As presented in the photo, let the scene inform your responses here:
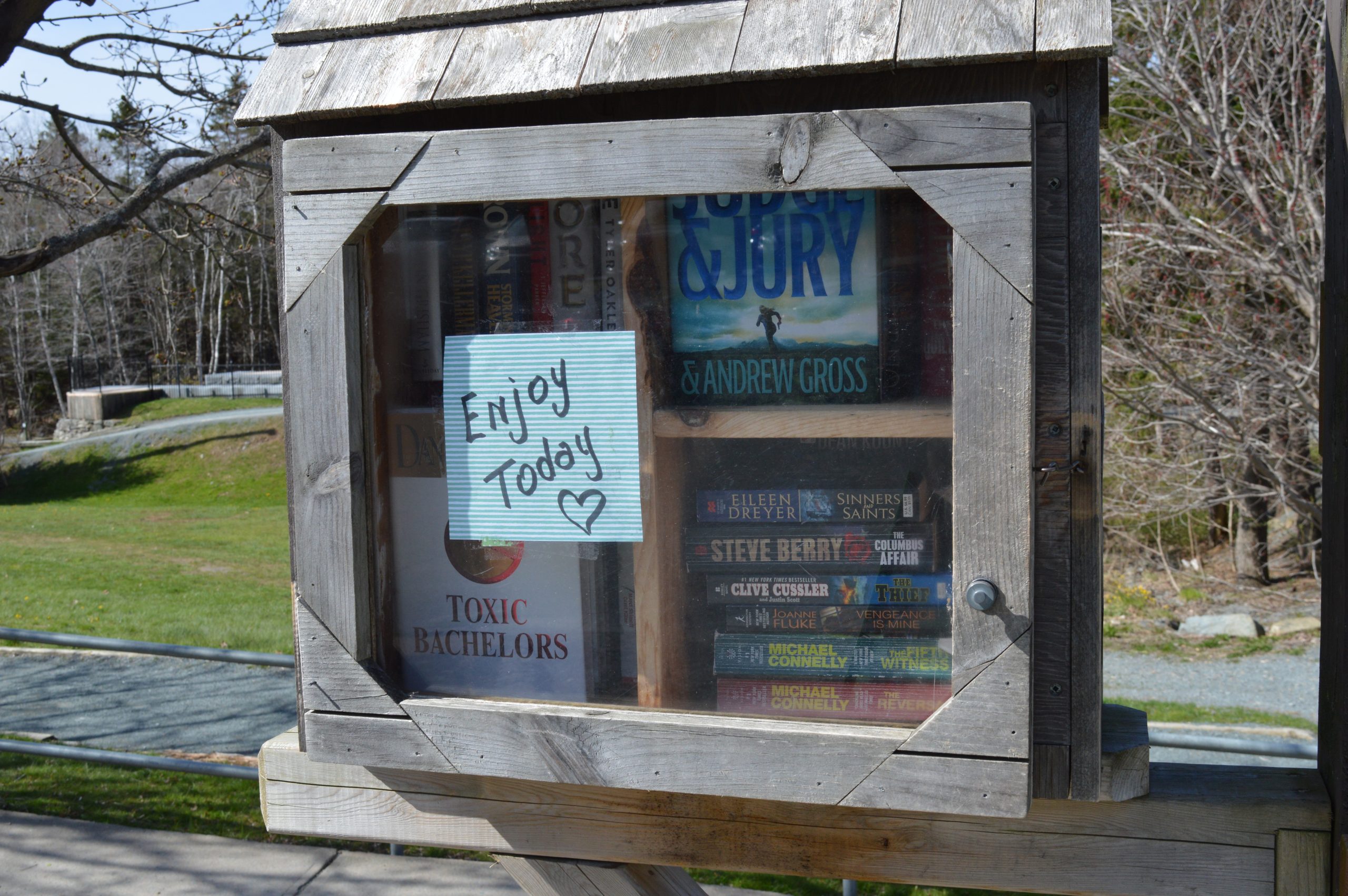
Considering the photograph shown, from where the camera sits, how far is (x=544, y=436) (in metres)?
1.46

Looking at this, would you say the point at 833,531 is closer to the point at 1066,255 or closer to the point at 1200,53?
the point at 1066,255

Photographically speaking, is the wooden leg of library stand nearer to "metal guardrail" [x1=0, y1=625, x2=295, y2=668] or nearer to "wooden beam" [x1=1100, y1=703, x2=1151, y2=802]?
"wooden beam" [x1=1100, y1=703, x2=1151, y2=802]

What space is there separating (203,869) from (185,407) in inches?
1160

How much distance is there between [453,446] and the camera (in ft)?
4.90

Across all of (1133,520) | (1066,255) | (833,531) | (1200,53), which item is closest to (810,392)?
(833,531)

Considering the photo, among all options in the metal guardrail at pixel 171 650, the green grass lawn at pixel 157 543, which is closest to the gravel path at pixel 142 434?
the green grass lawn at pixel 157 543

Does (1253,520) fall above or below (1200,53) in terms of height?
below

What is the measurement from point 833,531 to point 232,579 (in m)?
13.4

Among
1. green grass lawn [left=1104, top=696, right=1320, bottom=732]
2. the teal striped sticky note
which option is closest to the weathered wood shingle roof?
the teal striped sticky note

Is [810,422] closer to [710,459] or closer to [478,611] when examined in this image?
[710,459]

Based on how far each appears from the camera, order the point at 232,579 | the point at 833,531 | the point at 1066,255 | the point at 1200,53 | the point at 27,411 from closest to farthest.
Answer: the point at 1066,255, the point at 833,531, the point at 1200,53, the point at 232,579, the point at 27,411

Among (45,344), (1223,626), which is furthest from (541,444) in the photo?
(45,344)

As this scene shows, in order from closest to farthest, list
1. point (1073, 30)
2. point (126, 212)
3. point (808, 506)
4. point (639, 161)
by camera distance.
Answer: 1. point (1073, 30)
2. point (639, 161)
3. point (808, 506)
4. point (126, 212)

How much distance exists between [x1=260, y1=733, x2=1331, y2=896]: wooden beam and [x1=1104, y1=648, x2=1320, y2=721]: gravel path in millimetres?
6513
